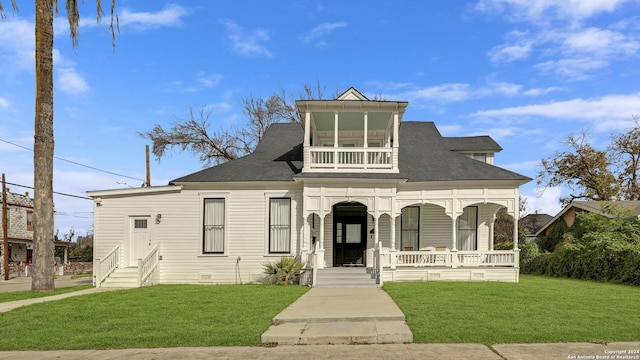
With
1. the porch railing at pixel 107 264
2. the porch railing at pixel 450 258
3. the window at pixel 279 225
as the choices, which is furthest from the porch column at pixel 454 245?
the porch railing at pixel 107 264

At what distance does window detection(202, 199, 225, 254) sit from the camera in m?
17.9

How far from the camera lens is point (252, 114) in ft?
118

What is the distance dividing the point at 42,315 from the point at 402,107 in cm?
1311

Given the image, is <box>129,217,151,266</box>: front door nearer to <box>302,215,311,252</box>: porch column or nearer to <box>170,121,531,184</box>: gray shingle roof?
<box>170,121,531,184</box>: gray shingle roof

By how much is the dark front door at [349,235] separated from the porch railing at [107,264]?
27.5 ft

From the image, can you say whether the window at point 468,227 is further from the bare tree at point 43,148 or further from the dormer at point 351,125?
the bare tree at point 43,148

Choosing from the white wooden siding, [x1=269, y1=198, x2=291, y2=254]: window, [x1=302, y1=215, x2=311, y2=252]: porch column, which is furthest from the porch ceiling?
[x1=302, y1=215, x2=311, y2=252]: porch column

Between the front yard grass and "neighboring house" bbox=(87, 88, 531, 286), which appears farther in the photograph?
"neighboring house" bbox=(87, 88, 531, 286)

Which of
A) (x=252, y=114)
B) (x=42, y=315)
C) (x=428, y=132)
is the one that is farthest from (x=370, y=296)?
(x=252, y=114)

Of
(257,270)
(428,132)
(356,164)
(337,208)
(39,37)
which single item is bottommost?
(257,270)

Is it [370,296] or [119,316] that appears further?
[370,296]

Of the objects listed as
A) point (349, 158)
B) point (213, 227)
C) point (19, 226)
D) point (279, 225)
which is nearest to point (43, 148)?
point (213, 227)

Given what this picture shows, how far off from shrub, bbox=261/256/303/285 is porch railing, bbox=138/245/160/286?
4.33m

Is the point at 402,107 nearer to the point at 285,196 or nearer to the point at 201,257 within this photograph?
the point at 285,196
